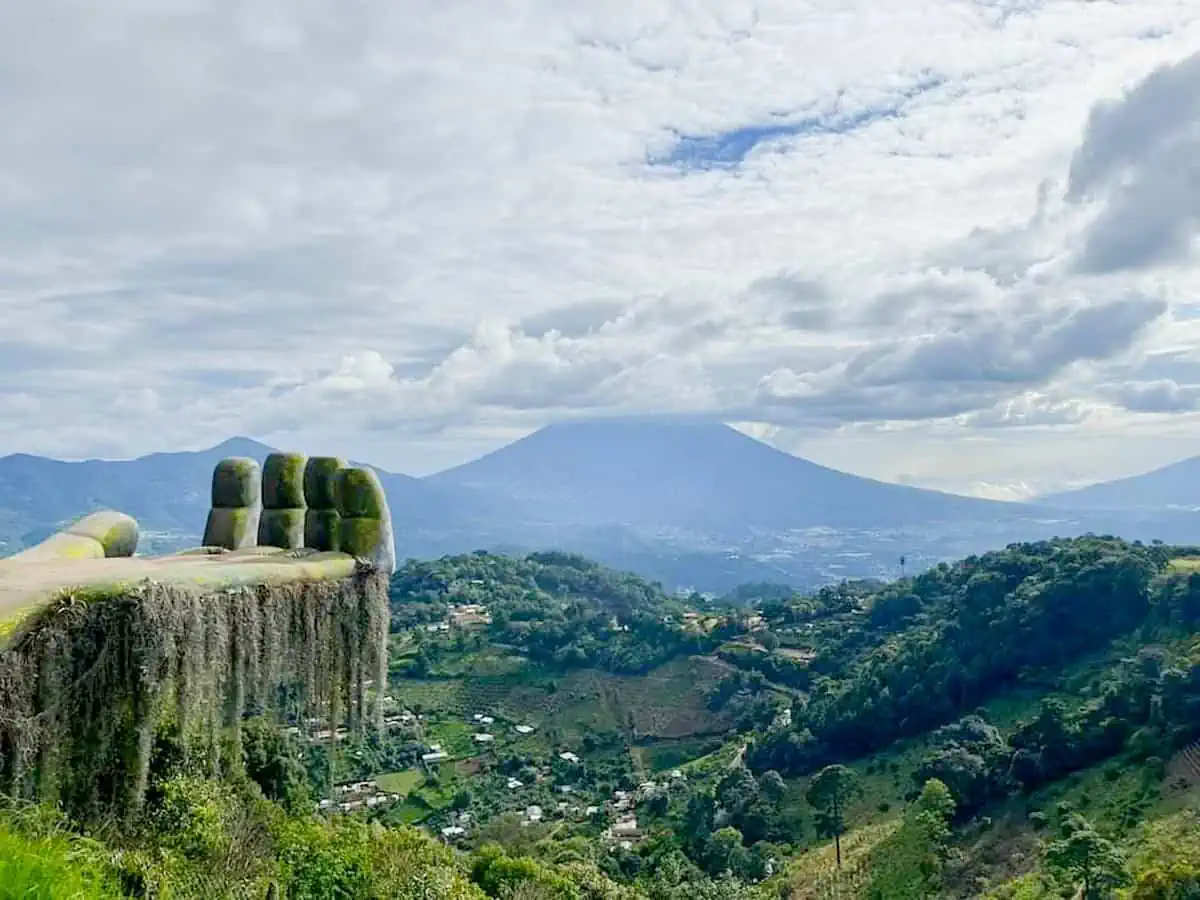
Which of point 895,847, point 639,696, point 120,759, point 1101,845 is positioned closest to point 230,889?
point 120,759

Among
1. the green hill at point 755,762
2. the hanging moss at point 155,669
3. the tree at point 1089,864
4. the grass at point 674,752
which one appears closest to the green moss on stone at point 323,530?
the hanging moss at point 155,669

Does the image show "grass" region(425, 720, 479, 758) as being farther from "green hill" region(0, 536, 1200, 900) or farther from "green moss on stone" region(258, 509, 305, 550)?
"green moss on stone" region(258, 509, 305, 550)

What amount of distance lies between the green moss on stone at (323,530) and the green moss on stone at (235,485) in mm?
771

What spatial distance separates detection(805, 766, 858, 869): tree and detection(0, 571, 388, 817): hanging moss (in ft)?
111

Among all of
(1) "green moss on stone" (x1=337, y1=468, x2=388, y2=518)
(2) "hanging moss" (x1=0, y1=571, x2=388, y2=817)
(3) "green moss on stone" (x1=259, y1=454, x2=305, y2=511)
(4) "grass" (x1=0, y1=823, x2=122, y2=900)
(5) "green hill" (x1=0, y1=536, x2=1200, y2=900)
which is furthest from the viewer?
(5) "green hill" (x1=0, y1=536, x2=1200, y2=900)

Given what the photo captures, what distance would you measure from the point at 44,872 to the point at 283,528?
491cm

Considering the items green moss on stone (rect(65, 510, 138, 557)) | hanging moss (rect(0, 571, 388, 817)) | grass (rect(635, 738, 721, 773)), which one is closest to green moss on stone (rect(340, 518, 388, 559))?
hanging moss (rect(0, 571, 388, 817))

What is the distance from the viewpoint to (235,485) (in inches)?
378

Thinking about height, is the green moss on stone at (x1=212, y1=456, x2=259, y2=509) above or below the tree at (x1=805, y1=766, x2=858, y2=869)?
above

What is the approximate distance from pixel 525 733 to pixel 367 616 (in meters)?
54.4

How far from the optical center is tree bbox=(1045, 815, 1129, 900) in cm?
2286

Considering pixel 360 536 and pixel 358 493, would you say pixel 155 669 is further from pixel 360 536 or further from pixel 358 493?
pixel 358 493

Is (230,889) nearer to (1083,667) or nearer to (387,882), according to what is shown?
(387,882)

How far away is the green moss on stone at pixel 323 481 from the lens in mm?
9203
